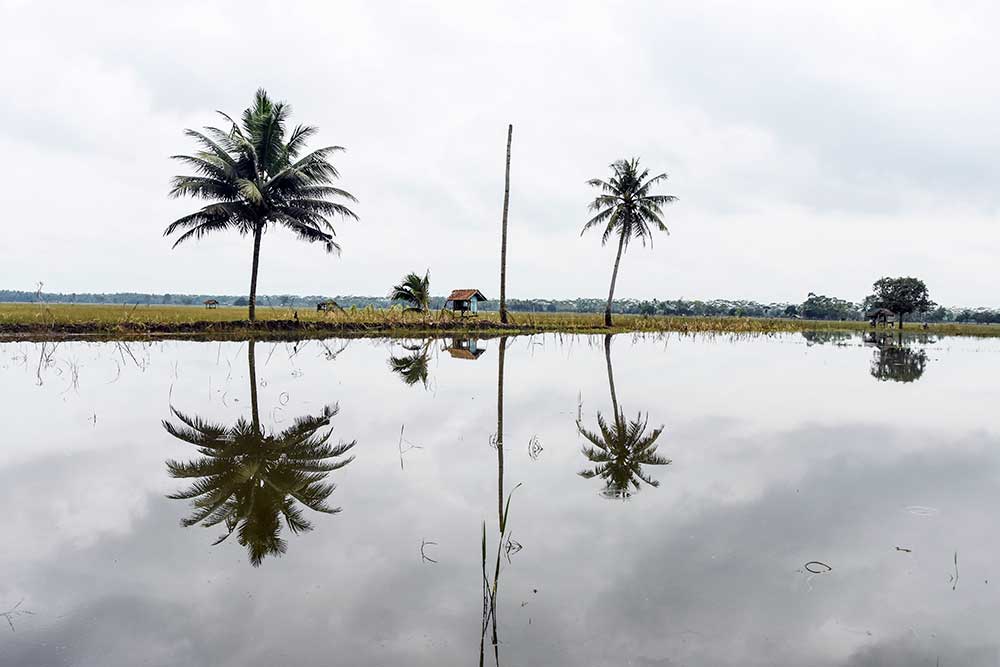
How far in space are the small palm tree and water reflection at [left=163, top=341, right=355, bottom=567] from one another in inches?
958

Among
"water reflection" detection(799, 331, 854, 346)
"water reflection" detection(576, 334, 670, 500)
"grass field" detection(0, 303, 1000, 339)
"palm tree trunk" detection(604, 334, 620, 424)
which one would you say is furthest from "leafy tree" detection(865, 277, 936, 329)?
"water reflection" detection(576, 334, 670, 500)

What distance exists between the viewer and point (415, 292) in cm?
3322

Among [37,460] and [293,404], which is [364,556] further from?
[293,404]

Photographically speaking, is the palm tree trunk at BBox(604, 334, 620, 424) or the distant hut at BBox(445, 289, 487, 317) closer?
the palm tree trunk at BBox(604, 334, 620, 424)

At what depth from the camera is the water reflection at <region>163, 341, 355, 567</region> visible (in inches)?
161

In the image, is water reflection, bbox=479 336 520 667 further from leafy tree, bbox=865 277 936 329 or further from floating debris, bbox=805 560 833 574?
leafy tree, bbox=865 277 936 329

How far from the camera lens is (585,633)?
2801mm

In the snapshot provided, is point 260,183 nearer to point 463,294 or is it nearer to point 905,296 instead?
point 463,294

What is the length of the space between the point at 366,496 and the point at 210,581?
160 cm

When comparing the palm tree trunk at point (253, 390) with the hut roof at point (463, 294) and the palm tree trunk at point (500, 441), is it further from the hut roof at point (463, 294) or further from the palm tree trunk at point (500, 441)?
the hut roof at point (463, 294)

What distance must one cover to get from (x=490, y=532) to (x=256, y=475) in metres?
2.46

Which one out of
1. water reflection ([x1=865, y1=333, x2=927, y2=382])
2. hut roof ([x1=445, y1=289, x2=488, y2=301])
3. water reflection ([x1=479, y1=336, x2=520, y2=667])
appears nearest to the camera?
water reflection ([x1=479, y1=336, x2=520, y2=667])

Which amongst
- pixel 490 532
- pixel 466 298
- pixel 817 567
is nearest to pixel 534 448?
pixel 490 532

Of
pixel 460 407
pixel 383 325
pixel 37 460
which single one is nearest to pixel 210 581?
pixel 37 460
